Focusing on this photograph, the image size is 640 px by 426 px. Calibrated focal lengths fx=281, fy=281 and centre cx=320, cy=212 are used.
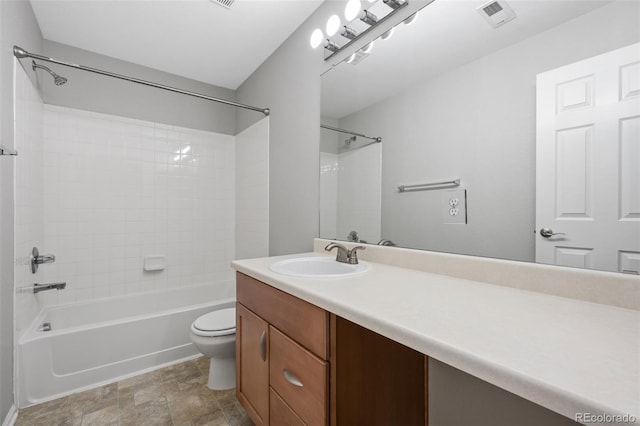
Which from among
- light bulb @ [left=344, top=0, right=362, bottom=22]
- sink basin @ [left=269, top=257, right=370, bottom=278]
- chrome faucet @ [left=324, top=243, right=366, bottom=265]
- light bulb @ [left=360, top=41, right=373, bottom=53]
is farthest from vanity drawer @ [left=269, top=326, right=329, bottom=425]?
light bulb @ [left=344, top=0, right=362, bottom=22]

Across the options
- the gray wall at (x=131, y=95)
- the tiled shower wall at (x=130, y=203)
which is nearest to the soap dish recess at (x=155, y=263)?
the tiled shower wall at (x=130, y=203)

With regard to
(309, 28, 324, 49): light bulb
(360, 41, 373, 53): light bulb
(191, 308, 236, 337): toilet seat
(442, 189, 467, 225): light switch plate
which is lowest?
(191, 308, 236, 337): toilet seat

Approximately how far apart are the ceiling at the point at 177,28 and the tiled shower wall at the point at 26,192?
0.52m

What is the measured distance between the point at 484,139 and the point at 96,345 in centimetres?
250

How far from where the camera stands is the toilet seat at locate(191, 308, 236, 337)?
1.71 m

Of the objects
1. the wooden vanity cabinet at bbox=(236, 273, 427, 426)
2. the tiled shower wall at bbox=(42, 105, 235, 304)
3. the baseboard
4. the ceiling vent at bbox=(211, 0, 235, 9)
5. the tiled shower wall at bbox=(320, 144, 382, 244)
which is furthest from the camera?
the tiled shower wall at bbox=(42, 105, 235, 304)

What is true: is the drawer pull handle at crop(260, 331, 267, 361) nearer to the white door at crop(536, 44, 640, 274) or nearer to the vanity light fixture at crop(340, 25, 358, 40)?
the white door at crop(536, 44, 640, 274)

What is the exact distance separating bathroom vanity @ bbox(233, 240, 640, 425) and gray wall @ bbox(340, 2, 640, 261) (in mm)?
111

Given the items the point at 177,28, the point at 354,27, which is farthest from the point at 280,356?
the point at 177,28

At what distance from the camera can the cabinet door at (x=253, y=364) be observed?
119cm

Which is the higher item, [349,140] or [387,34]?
[387,34]

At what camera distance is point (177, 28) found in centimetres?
202

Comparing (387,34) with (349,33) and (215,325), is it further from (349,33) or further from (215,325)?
(215,325)

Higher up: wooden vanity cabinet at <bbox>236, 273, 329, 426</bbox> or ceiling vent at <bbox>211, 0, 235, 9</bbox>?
ceiling vent at <bbox>211, 0, 235, 9</bbox>
